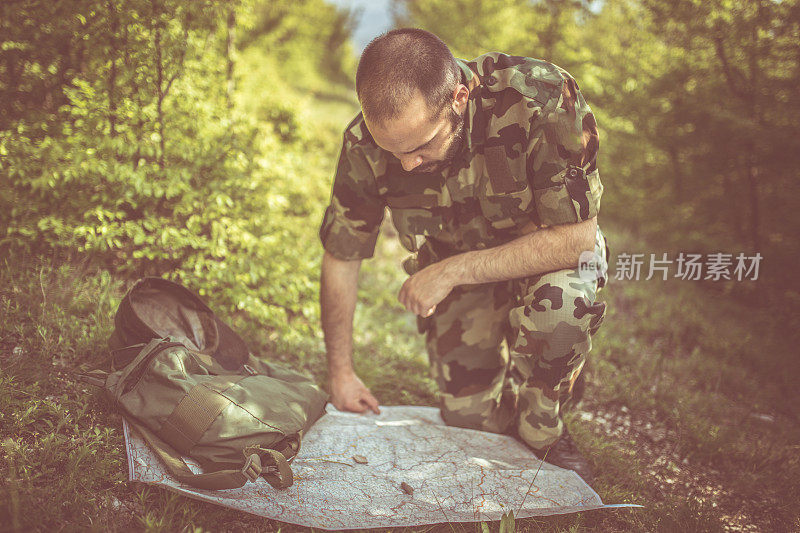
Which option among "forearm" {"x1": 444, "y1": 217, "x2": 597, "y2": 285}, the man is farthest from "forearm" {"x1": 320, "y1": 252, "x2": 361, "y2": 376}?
"forearm" {"x1": 444, "y1": 217, "x2": 597, "y2": 285}

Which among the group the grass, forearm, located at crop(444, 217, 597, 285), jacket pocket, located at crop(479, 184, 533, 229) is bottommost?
the grass

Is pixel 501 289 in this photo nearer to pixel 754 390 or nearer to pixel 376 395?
pixel 376 395

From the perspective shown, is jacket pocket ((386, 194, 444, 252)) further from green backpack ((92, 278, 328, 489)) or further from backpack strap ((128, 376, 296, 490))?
backpack strap ((128, 376, 296, 490))

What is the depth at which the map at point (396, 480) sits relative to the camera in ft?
5.49

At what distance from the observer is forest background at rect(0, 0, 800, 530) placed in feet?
6.22

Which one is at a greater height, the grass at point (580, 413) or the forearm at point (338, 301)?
the forearm at point (338, 301)

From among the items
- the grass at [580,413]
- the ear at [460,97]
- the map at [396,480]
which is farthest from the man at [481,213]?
the grass at [580,413]

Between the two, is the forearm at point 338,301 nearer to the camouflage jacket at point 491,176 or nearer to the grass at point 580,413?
the camouflage jacket at point 491,176

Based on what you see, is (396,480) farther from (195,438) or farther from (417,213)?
(417,213)

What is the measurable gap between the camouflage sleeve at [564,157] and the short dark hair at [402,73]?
0.43m

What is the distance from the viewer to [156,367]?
178 cm

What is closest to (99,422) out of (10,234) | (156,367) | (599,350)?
(156,367)

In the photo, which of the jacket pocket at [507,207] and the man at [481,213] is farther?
the jacket pocket at [507,207]

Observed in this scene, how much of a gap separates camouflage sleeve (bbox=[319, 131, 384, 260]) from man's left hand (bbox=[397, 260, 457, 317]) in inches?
11.0
